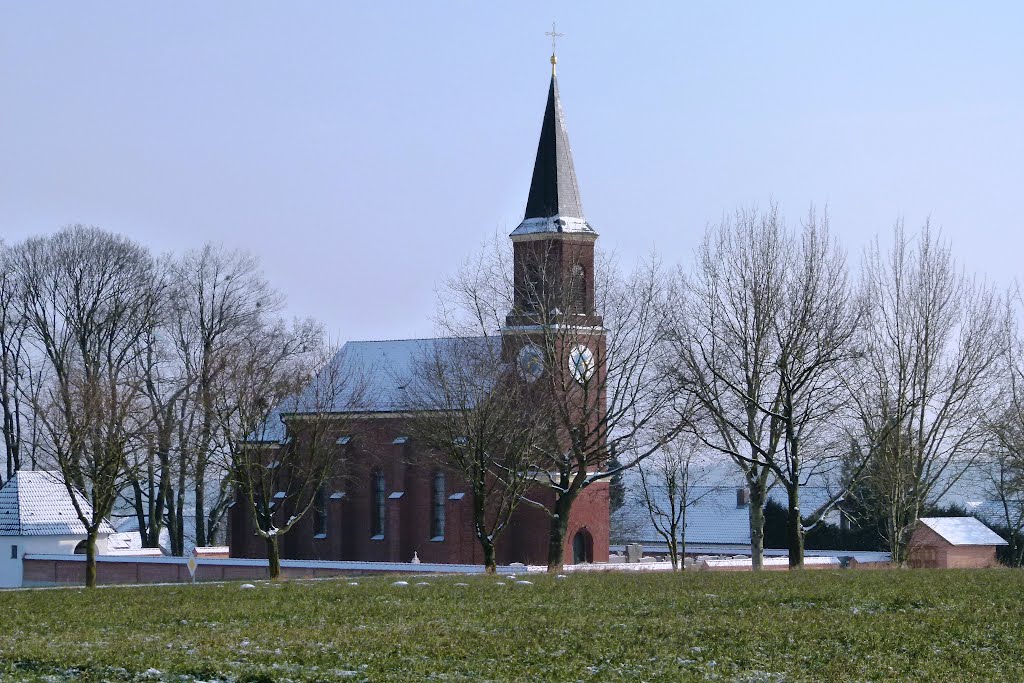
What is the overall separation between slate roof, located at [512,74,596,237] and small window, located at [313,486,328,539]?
15.1m

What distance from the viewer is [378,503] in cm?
5400

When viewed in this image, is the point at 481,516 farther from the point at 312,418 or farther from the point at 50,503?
the point at 50,503

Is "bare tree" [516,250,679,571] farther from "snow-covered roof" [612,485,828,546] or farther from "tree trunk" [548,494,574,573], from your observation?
"snow-covered roof" [612,485,828,546]

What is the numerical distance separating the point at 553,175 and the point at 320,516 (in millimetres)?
18036

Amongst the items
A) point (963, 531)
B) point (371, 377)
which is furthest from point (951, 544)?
point (371, 377)

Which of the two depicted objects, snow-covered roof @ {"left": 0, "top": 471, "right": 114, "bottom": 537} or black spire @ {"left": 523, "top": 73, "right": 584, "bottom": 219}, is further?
snow-covered roof @ {"left": 0, "top": 471, "right": 114, "bottom": 537}

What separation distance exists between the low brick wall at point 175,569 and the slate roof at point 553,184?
513 inches

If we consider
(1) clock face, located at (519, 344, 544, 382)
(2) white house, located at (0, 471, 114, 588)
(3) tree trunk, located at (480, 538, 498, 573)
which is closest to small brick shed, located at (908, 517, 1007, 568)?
(1) clock face, located at (519, 344, 544, 382)

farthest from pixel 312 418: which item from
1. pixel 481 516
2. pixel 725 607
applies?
pixel 725 607

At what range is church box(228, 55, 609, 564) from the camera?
156 feet

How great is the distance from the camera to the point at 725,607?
19.3 meters

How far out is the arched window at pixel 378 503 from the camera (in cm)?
5384

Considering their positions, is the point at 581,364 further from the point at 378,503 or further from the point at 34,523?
the point at 34,523

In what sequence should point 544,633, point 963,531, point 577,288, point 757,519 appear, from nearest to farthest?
point 544,633
point 757,519
point 577,288
point 963,531
